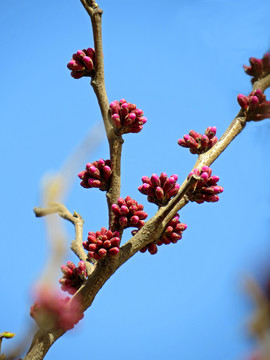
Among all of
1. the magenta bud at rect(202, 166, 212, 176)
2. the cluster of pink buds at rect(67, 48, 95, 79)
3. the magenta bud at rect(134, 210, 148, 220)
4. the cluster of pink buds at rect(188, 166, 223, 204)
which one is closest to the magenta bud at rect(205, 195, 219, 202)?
the cluster of pink buds at rect(188, 166, 223, 204)

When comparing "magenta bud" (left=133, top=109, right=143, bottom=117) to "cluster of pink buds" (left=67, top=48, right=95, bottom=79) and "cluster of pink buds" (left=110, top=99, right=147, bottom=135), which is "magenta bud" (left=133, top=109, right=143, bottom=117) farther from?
"cluster of pink buds" (left=67, top=48, right=95, bottom=79)

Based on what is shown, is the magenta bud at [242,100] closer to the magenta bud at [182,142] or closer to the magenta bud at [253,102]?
the magenta bud at [253,102]

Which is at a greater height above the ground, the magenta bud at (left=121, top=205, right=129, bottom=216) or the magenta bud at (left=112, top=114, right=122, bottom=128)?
the magenta bud at (left=112, top=114, right=122, bottom=128)

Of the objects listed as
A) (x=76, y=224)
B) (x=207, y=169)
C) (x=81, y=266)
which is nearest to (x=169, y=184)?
(x=207, y=169)

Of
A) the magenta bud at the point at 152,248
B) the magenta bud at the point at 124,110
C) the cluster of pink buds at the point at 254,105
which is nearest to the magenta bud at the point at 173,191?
the magenta bud at the point at 152,248

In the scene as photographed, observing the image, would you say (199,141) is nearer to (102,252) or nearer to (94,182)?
(94,182)
